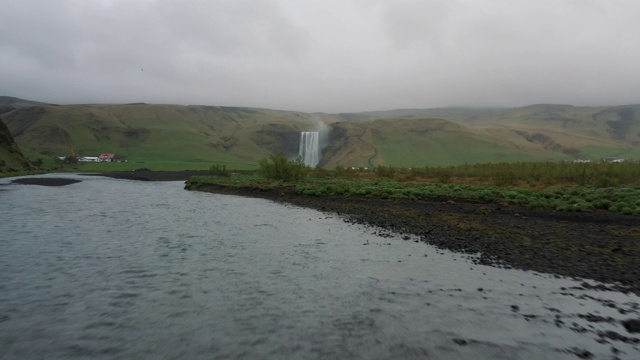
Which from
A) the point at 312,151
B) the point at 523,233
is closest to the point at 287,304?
the point at 523,233

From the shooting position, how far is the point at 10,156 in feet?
370

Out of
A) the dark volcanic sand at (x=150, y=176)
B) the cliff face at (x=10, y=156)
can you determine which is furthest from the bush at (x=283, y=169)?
the cliff face at (x=10, y=156)

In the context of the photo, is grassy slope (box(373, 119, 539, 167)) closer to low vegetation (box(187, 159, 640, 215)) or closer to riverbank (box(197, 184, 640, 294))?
low vegetation (box(187, 159, 640, 215))

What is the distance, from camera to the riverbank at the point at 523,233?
15.6m

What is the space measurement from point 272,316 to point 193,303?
2.41 metres

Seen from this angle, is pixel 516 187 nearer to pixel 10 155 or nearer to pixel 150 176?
pixel 150 176

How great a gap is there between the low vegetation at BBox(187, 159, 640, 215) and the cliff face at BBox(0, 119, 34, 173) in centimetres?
6768

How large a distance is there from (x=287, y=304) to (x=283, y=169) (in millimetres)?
50411

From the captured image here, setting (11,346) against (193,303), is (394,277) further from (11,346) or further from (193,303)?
(11,346)

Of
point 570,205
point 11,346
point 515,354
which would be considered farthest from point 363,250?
point 570,205

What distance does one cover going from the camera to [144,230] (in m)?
24.6

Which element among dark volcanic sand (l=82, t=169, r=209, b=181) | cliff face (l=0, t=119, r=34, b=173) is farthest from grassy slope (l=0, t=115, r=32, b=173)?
dark volcanic sand (l=82, t=169, r=209, b=181)

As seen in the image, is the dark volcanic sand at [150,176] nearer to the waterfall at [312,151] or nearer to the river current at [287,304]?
the waterfall at [312,151]

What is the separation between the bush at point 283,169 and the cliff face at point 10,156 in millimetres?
78307
